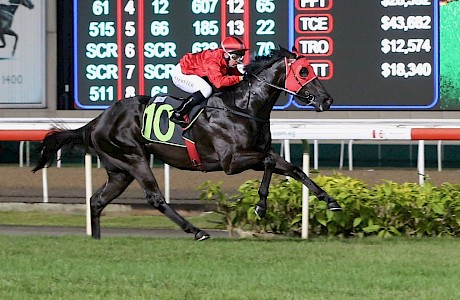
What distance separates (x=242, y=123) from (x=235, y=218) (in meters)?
0.92

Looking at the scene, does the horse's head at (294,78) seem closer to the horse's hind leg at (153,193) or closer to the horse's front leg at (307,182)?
the horse's front leg at (307,182)

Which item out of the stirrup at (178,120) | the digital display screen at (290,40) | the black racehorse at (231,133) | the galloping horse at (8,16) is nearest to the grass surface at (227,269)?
the black racehorse at (231,133)

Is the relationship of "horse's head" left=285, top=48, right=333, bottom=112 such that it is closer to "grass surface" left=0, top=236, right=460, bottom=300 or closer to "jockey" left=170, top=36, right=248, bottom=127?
"jockey" left=170, top=36, right=248, bottom=127

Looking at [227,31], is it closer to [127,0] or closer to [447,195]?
[127,0]

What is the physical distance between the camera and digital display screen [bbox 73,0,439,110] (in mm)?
11000

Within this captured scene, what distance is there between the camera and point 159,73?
37.1ft

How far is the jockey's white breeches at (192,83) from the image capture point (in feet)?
24.2

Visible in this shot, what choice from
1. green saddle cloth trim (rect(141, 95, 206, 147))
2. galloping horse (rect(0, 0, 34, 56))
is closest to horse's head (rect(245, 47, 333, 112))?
green saddle cloth trim (rect(141, 95, 206, 147))

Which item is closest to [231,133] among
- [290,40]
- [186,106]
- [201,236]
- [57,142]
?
[186,106]

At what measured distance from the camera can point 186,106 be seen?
730 centimetres

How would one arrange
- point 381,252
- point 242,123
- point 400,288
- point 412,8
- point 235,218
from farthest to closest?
point 412,8, point 235,218, point 242,123, point 381,252, point 400,288

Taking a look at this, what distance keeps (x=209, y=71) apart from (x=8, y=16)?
16.7 ft

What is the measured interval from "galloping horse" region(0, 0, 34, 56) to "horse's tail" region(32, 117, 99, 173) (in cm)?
404

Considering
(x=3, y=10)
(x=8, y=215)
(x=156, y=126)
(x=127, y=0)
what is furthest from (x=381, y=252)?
(x=3, y=10)
